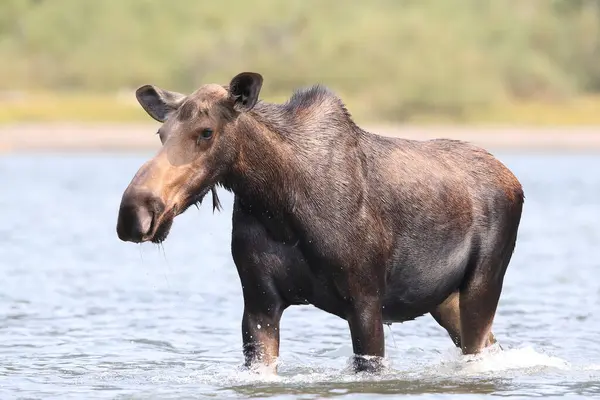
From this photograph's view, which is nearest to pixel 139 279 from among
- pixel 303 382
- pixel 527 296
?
pixel 527 296

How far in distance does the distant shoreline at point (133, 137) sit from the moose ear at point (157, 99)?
43.5 meters

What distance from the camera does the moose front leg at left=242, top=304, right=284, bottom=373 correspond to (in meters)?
9.07

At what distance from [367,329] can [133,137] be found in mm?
46009

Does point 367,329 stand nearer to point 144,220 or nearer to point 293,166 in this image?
point 293,166

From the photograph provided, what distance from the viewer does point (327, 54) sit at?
66688 millimetres

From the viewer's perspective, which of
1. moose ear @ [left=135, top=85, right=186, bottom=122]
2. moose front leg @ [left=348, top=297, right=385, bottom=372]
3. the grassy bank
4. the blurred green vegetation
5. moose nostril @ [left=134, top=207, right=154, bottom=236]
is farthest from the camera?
the blurred green vegetation

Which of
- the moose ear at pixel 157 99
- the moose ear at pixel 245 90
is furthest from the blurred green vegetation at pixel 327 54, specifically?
the moose ear at pixel 245 90

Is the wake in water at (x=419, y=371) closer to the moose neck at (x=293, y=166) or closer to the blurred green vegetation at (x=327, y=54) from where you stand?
the moose neck at (x=293, y=166)

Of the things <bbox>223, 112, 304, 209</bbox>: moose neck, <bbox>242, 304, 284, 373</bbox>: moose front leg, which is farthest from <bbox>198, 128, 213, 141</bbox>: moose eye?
<bbox>242, 304, 284, 373</bbox>: moose front leg

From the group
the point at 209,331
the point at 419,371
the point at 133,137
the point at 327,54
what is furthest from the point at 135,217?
the point at 327,54

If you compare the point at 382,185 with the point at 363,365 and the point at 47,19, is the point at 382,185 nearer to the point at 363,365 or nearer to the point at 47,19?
the point at 363,365

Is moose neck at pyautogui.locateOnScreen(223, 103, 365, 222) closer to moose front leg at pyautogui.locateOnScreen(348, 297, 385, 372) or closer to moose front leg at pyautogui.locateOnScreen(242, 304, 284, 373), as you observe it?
moose front leg at pyautogui.locateOnScreen(348, 297, 385, 372)

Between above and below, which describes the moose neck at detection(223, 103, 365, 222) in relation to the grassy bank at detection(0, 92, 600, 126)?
below

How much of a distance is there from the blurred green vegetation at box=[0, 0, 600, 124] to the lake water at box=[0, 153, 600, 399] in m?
36.4
